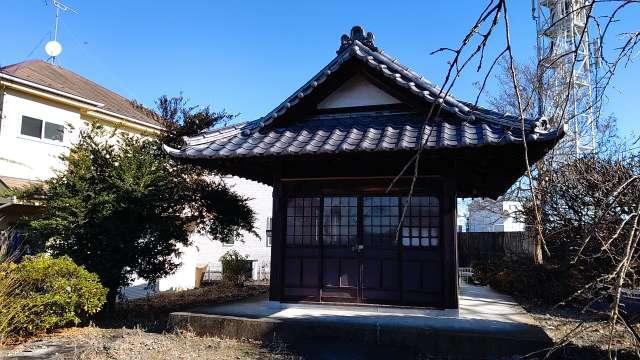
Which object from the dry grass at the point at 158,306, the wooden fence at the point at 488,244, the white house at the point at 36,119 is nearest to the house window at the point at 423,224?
the dry grass at the point at 158,306

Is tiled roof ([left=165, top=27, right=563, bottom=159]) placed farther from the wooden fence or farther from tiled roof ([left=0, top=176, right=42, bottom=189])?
the wooden fence

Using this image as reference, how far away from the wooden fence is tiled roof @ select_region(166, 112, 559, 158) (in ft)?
43.4

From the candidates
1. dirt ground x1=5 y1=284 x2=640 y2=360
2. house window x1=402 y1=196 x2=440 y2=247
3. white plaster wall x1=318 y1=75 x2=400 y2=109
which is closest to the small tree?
dirt ground x1=5 y1=284 x2=640 y2=360

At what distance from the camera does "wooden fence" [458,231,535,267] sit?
20594mm

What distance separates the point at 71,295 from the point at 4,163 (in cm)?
760

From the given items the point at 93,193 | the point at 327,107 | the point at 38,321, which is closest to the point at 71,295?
the point at 38,321

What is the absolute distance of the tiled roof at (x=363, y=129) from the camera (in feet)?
24.8

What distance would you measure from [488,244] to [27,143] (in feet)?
58.8

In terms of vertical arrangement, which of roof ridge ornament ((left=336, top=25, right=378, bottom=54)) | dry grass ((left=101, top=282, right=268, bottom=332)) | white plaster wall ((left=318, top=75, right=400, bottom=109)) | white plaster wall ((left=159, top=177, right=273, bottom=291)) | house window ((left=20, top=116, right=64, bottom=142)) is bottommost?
dry grass ((left=101, top=282, right=268, bottom=332))

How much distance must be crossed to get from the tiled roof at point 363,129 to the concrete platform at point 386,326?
8.79 feet

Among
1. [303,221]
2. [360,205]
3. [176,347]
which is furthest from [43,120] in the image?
[360,205]

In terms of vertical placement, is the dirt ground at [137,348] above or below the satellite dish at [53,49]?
below

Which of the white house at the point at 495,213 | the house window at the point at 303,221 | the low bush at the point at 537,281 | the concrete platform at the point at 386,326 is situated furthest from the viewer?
the white house at the point at 495,213

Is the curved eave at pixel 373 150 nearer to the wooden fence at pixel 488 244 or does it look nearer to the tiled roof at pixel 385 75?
the tiled roof at pixel 385 75
